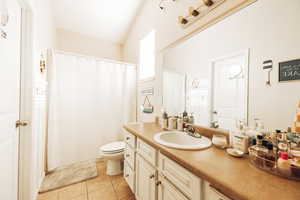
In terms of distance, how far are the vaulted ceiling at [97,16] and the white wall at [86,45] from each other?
0.37ft

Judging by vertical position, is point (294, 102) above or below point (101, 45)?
below

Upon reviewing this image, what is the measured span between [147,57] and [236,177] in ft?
6.90

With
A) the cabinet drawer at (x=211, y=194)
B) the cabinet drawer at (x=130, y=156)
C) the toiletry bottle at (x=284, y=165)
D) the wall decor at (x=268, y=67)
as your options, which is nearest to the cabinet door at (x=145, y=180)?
the cabinet drawer at (x=130, y=156)

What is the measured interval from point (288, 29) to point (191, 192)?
3.26ft

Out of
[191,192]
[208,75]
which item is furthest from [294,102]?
[191,192]

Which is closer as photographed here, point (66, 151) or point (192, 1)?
point (192, 1)

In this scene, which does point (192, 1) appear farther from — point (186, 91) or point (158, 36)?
point (186, 91)

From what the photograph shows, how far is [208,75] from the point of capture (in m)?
1.09

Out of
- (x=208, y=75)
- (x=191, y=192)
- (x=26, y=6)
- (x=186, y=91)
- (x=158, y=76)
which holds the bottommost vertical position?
(x=191, y=192)

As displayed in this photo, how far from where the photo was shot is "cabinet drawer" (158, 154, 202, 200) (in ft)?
1.95

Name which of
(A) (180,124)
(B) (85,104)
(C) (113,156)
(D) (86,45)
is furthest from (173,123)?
(D) (86,45)

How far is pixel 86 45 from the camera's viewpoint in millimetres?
2869

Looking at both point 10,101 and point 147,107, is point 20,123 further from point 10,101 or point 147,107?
point 147,107

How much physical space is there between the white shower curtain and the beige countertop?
184 centimetres
